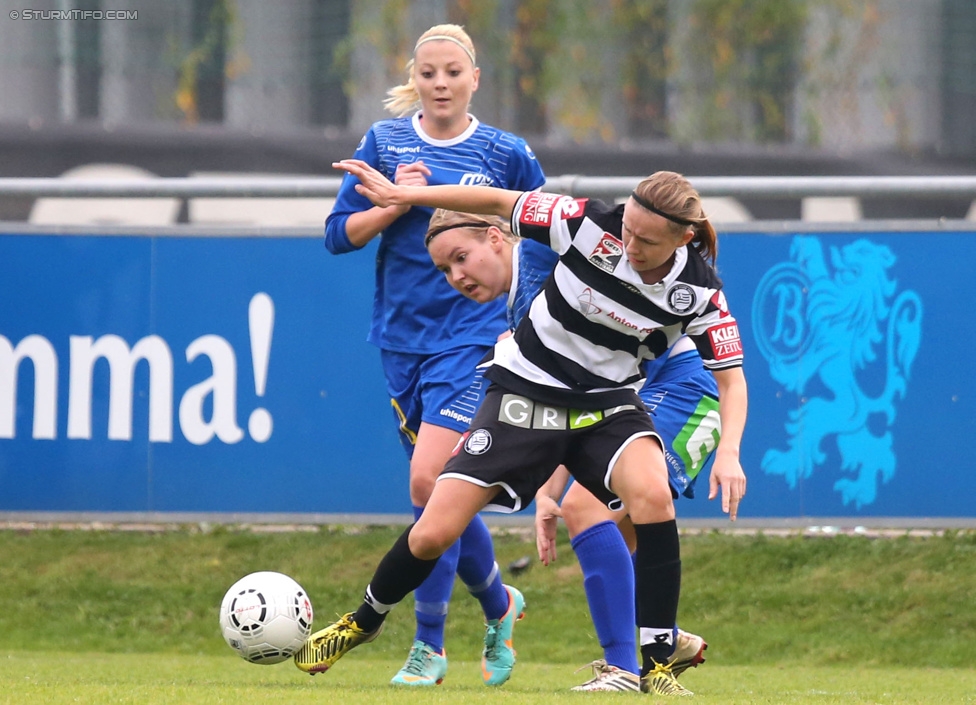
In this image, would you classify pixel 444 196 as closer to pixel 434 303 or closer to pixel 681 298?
pixel 681 298

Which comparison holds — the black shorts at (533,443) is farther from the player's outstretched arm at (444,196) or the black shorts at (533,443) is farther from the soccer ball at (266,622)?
the soccer ball at (266,622)

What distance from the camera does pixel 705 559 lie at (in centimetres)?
729

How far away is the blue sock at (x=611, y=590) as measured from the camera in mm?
4953

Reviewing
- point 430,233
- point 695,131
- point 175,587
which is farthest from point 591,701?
point 695,131

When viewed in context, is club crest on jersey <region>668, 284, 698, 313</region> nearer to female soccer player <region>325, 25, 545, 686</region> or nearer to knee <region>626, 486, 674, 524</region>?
knee <region>626, 486, 674, 524</region>

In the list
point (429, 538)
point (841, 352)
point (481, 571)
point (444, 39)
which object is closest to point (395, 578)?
point (429, 538)

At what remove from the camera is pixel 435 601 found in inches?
218

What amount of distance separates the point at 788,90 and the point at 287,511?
706 centimetres

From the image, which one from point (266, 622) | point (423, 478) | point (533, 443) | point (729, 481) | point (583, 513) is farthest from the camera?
point (423, 478)

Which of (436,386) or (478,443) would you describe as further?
(436,386)

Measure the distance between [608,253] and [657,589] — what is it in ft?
3.44

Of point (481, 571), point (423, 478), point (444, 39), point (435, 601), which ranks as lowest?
point (435, 601)

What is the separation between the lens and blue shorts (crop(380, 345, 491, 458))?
540 centimetres

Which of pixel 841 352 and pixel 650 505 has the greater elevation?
pixel 841 352
